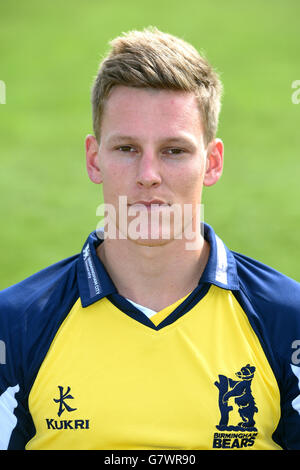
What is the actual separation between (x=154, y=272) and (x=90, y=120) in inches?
236

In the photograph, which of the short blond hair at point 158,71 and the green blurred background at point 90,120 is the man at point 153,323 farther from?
the green blurred background at point 90,120

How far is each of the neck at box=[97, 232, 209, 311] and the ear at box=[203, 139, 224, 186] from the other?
0.31 meters

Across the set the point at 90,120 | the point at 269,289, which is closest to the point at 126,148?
the point at 269,289

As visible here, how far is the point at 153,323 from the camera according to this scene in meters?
3.18

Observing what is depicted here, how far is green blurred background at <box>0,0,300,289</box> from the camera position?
734 centimetres

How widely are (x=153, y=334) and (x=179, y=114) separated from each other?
0.81 metres

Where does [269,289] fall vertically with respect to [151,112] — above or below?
below

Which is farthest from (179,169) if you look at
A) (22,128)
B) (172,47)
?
(22,128)

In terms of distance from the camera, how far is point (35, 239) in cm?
734

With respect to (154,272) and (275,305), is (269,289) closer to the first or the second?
(275,305)
